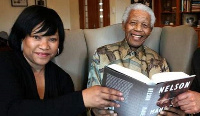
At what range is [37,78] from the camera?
1212mm

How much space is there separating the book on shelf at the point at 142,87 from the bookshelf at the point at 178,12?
10.9ft

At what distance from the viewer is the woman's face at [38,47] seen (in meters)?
1.09

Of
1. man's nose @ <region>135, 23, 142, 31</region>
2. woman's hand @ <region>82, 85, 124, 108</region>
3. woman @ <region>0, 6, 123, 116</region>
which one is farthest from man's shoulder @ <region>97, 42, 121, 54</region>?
woman's hand @ <region>82, 85, 124, 108</region>

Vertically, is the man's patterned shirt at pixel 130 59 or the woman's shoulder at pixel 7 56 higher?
the woman's shoulder at pixel 7 56

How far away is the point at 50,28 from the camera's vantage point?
3.59 ft

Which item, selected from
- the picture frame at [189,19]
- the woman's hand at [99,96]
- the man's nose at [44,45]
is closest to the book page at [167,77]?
the woman's hand at [99,96]

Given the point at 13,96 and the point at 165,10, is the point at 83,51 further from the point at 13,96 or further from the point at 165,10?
the point at 165,10

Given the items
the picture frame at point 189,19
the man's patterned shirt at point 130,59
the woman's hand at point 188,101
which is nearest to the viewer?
the woman's hand at point 188,101

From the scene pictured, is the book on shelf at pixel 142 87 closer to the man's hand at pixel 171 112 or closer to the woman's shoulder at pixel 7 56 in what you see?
the man's hand at pixel 171 112

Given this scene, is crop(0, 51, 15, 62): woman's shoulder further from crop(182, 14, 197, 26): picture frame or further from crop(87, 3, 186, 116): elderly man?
crop(182, 14, 197, 26): picture frame

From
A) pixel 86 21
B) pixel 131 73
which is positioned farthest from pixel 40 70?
pixel 86 21

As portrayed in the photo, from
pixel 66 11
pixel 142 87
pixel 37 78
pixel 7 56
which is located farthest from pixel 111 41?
pixel 66 11

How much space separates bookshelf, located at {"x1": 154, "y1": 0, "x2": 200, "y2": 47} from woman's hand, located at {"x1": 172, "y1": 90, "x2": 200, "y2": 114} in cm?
320

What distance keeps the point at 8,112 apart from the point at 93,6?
4718mm
